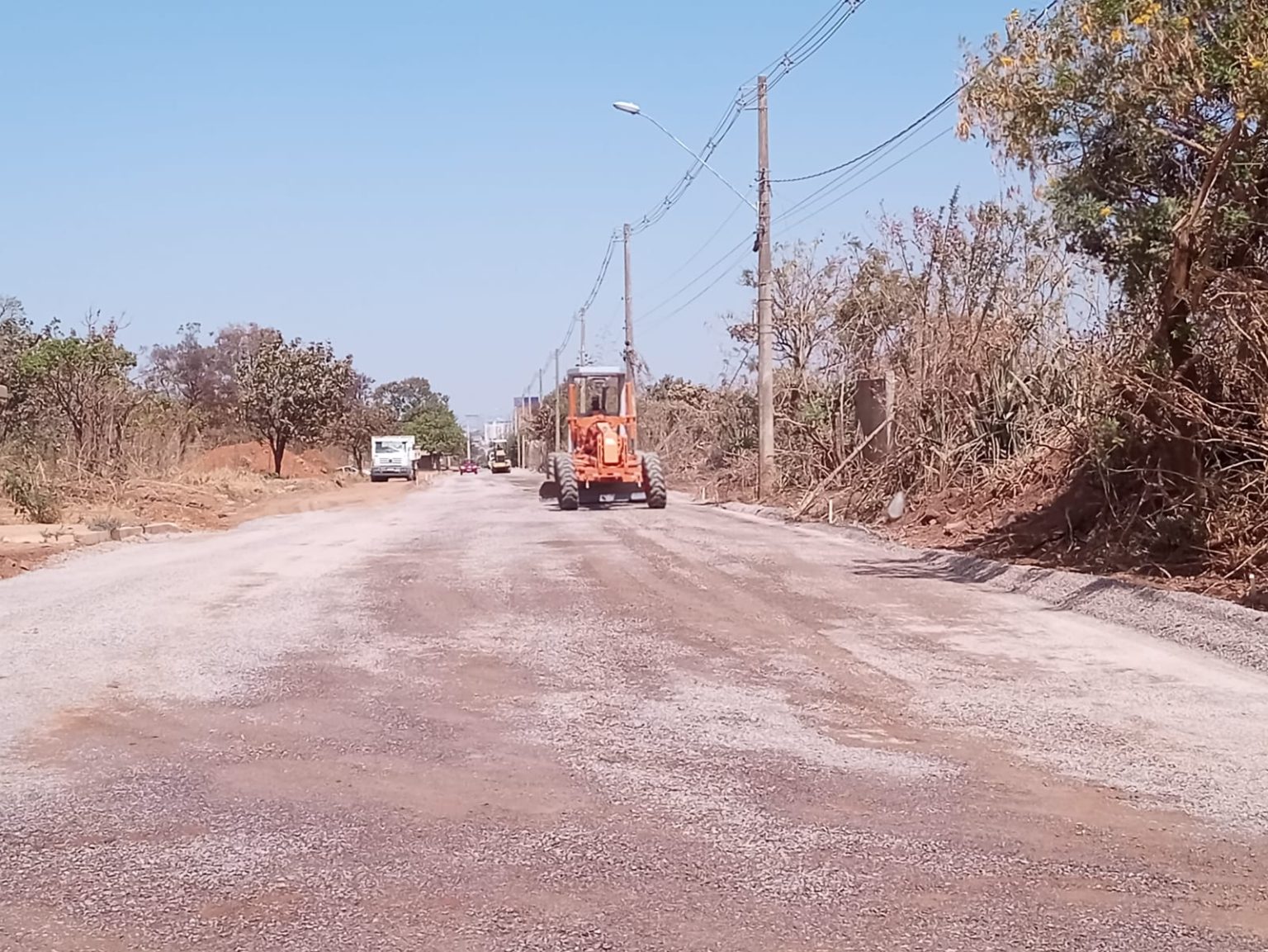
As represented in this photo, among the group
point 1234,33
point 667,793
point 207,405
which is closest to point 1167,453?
point 1234,33

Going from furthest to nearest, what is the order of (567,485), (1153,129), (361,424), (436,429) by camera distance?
(436,429), (361,424), (567,485), (1153,129)

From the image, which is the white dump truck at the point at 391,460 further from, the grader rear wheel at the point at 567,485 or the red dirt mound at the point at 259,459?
the grader rear wheel at the point at 567,485

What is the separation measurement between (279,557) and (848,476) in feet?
39.5

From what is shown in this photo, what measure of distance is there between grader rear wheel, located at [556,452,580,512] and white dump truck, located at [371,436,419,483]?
42.5m

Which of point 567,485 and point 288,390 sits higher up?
point 288,390

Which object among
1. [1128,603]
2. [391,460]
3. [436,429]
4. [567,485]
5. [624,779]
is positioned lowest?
[624,779]

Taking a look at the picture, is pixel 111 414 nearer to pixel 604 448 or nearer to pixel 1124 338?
pixel 604 448

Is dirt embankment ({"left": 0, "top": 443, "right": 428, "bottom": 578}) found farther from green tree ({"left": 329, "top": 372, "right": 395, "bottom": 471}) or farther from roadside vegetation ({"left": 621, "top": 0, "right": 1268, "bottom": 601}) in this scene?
green tree ({"left": 329, "top": 372, "right": 395, "bottom": 471})

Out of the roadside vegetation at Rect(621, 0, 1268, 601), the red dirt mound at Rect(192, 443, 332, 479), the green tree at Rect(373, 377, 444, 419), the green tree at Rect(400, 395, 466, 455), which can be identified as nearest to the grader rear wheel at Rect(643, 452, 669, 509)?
the roadside vegetation at Rect(621, 0, 1268, 601)

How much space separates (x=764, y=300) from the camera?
30469mm

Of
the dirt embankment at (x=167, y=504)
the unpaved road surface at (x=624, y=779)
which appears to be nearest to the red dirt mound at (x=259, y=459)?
the dirt embankment at (x=167, y=504)

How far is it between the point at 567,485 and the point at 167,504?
9.16 m

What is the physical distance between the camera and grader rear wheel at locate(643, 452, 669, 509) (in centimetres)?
2991

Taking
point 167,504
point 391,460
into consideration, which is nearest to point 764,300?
point 167,504
